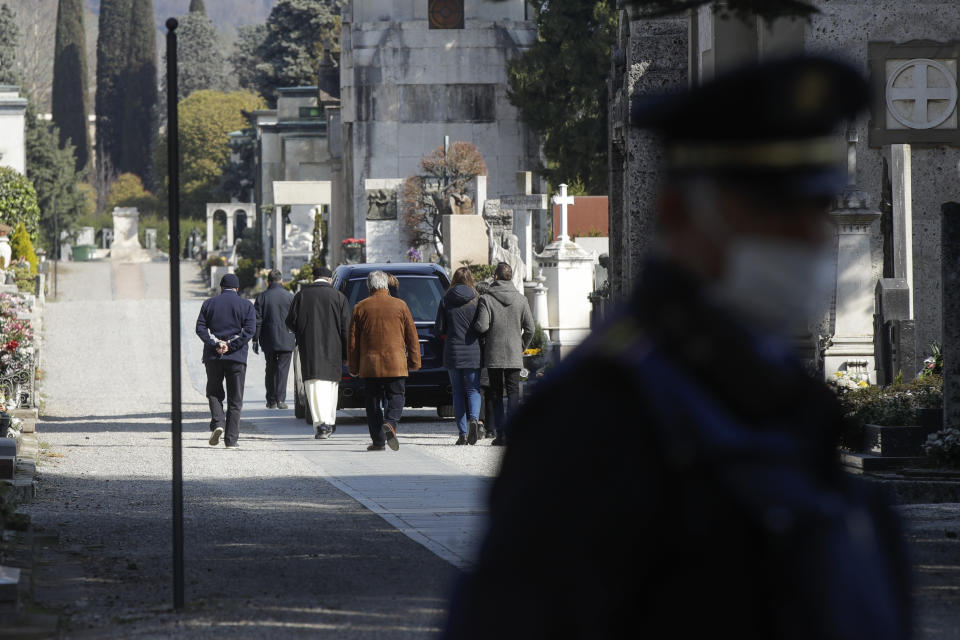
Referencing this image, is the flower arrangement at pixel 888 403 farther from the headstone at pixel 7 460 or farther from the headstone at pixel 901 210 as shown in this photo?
the headstone at pixel 7 460

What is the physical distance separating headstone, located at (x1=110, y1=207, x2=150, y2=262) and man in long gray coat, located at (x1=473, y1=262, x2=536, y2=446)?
74.5m

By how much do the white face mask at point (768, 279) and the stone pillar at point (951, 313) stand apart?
9060 mm

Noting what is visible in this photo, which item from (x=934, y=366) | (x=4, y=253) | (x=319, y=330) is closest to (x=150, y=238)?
(x=4, y=253)

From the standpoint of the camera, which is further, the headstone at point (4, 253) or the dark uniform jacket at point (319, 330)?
the headstone at point (4, 253)

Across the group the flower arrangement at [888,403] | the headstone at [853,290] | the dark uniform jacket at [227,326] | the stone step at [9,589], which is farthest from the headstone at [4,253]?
the stone step at [9,589]

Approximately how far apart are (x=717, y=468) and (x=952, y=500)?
875cm

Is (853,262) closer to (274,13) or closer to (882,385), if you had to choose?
(882,385)

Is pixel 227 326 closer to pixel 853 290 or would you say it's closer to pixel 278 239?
pixel 853 290

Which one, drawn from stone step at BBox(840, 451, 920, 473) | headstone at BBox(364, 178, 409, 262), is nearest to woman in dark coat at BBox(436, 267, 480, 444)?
stone step at BBox(840, 451, 920, 473)

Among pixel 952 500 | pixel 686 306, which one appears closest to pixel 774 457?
pixel 686 306

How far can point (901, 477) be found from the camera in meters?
10.4

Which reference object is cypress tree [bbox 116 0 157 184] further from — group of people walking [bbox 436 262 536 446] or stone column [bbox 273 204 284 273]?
group of people walking [bbox 436 262 536 446]

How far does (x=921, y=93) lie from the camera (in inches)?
613

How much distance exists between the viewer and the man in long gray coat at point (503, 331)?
47.6 ft
